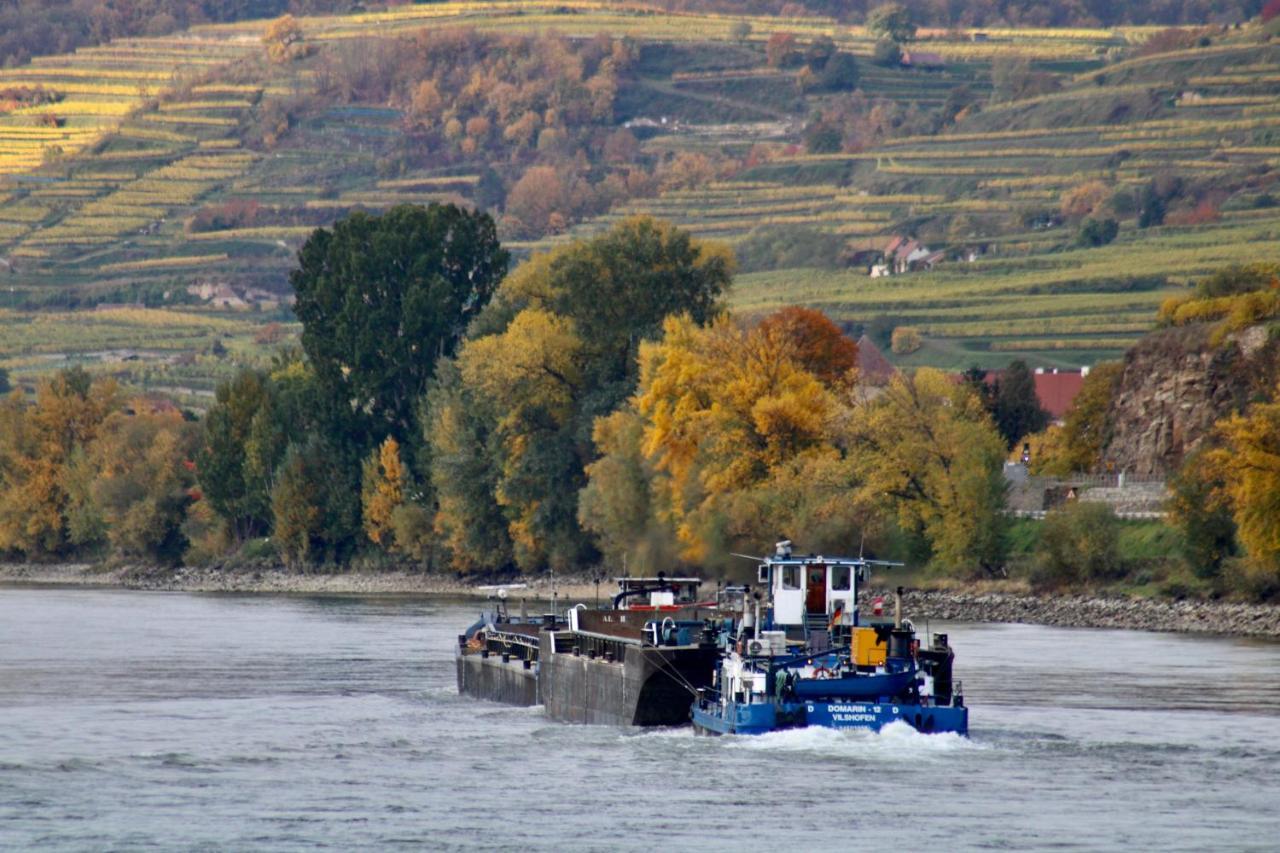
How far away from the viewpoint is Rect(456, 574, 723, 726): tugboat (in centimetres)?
6103

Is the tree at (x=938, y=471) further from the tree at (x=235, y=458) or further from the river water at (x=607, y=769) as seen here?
the tree at (x=235, y=458)

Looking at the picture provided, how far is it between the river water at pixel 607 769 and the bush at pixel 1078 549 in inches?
981

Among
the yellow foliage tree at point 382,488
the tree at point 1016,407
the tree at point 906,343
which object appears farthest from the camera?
the tree at point 906,343

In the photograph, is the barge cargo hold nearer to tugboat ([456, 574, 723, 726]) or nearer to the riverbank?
tugboat ([456, 574, 723, 726])

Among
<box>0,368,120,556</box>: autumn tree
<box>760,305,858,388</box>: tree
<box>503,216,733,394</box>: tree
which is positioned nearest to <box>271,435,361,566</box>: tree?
<box>503,216,733,394</box>: tree

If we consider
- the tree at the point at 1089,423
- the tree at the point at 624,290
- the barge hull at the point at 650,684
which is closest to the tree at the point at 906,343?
the tree at the point at 624,290

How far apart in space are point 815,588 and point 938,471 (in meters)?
52.5

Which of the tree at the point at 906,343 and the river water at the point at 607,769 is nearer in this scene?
the river water at the point at 607,769

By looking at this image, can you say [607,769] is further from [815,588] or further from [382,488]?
[382,488]

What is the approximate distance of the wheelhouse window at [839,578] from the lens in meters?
60.7

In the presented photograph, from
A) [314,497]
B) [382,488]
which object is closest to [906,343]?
[314,497]

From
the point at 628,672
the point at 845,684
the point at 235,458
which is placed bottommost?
the point at 628,672

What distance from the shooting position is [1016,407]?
148 m

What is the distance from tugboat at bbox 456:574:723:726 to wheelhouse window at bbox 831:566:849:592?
3.28 meters
